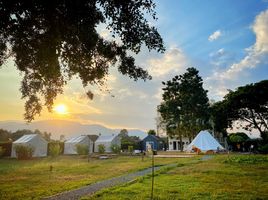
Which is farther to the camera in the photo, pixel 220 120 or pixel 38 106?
pixel 220 120

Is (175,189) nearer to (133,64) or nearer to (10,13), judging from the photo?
(133,64)

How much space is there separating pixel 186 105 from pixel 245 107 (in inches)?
511

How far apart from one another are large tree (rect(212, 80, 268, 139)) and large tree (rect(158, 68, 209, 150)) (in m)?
5.58

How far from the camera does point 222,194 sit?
9.65 m

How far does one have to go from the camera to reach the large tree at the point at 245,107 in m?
41.8

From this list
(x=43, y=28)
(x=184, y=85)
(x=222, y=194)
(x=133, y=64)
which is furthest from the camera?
(x=184, y=85)

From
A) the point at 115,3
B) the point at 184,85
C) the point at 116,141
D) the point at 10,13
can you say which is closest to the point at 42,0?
the point at 10,13

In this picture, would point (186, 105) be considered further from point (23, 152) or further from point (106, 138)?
point (23, 152)

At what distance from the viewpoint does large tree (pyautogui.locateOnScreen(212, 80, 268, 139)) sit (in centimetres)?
4175

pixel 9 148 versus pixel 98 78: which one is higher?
pixel 98 78

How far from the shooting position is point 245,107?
4453cm

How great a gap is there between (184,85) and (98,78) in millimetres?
48521

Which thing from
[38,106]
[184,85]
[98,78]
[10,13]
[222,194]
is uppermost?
[184,85]

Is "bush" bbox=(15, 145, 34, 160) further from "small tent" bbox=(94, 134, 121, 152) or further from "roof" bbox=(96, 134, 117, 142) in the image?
"roof" bbox=(96, 134, 117, 142)
